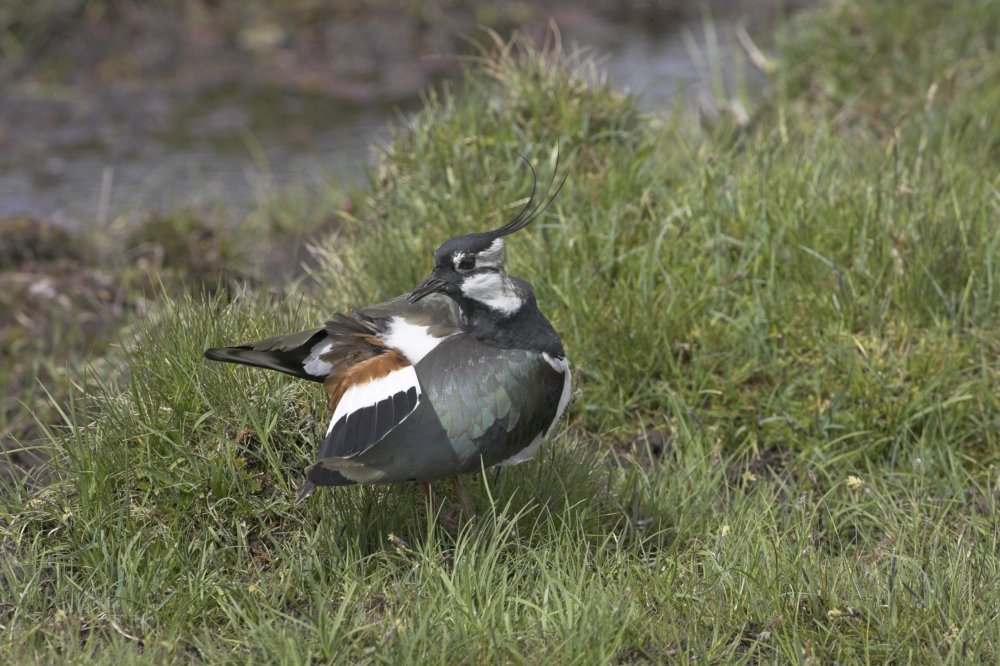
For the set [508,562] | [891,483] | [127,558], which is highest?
[127,558]

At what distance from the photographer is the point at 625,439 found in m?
4.07

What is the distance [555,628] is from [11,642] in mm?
1184

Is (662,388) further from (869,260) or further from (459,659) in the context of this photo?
(459,659)

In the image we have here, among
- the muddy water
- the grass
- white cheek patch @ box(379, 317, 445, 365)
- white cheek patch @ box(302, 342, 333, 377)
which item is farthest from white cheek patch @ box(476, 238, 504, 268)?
the muddy water

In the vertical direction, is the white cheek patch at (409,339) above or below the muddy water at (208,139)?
above

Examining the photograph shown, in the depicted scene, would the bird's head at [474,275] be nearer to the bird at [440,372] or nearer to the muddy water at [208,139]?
the bird at [440,372]

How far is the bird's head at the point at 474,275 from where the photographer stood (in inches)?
124

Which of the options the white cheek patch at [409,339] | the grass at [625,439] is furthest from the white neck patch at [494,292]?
the grass at [625,439]

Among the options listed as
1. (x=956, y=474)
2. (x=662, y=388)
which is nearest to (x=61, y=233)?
(x=662, y=388)

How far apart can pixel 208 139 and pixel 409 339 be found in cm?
563

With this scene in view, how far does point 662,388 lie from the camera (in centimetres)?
410

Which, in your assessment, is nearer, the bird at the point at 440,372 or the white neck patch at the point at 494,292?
the bird at the point at 440,372

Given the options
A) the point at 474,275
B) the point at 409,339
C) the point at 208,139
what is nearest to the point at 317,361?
the point at 409,339

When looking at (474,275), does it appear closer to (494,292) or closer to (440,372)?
(494,292)
